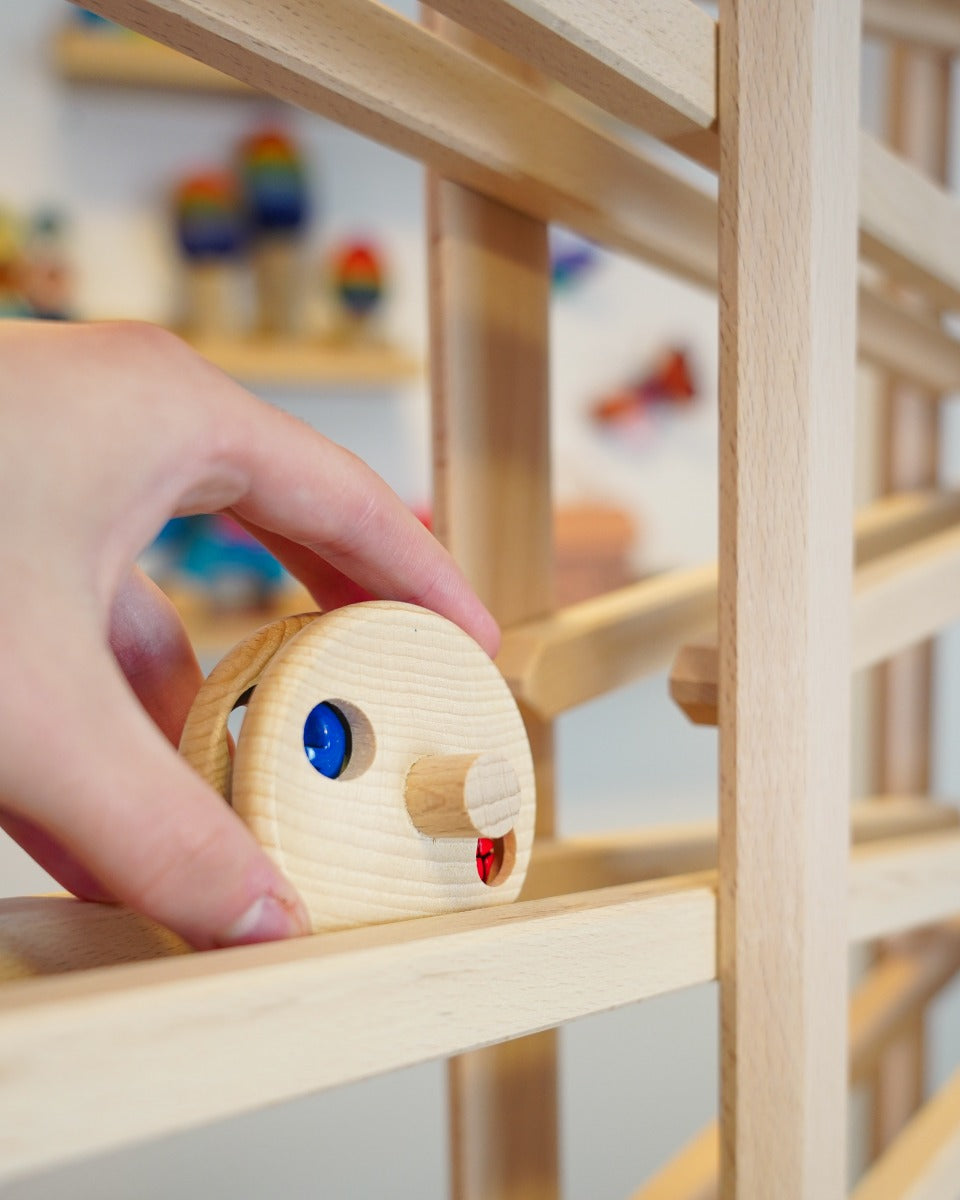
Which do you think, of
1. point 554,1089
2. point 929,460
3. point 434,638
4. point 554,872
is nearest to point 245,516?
point 434,638

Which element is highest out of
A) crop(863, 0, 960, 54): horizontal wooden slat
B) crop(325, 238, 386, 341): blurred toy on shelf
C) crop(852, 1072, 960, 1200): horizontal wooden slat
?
crop(863, 0, 960, 54): horizontal wooden slat

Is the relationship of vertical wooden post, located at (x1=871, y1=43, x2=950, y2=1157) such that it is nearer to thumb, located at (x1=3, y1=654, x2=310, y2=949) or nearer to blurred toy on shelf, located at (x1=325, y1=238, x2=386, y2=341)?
blurred toy on shelf, located at (x1=325, y1=238, x2=386, y2=341)

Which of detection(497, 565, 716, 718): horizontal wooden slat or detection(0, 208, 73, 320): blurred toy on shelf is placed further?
detection(0, 208, 73, 320): blurred toy on shelf

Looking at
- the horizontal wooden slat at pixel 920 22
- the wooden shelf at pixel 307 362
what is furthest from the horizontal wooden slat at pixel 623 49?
the wooden shelf at pixel 307 362

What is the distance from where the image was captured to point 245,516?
29 cm

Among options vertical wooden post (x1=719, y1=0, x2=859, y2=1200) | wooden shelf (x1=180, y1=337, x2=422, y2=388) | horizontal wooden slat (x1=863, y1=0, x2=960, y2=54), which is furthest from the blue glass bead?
wooden shelf (x1=180, y1=337, x2=422, y2=388)

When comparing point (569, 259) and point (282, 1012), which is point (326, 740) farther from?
point (569, 259)

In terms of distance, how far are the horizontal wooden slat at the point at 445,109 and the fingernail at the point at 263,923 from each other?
20 centimetres

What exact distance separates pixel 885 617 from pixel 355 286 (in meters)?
0.83

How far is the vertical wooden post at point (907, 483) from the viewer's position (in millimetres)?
913

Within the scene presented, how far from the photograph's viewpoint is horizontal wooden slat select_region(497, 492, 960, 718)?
452 millimetres

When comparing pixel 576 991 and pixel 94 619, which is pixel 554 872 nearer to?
pixel 576 991

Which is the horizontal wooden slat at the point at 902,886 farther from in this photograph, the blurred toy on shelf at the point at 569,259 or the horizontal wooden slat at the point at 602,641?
the blurred toy on shelf at the point at 569,259

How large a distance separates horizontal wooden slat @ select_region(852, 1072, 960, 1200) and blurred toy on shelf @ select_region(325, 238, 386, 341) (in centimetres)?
82
